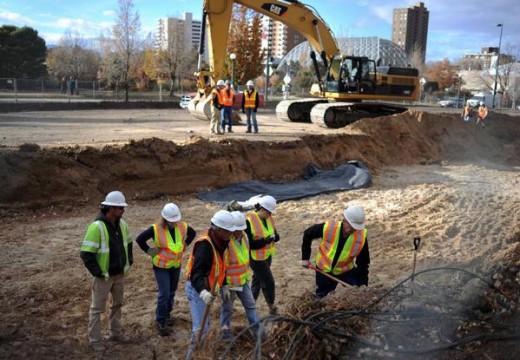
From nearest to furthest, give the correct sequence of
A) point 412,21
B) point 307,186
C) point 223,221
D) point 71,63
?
point 223,221 < point 307,186 < point 412,21 < point 71,63

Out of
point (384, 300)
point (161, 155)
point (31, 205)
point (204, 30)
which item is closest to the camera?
point (384, 300)

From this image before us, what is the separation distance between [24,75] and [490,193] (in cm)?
4677

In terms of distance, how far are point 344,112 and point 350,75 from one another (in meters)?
1.50

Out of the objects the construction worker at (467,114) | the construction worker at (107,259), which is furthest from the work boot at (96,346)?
the construction worker at (467,114)

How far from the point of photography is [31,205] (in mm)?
11398

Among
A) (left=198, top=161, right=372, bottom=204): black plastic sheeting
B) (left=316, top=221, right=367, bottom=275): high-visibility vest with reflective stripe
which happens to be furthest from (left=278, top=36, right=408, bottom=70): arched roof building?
(left=316, top=221, right=367, bottom=275): high-visibility vest with reflective stripe

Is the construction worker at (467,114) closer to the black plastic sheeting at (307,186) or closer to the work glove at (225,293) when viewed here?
the black plastic sheeting at (307,186)

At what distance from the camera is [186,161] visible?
45.0 feet

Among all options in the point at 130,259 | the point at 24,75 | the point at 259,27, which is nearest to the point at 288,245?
the point at 130,259

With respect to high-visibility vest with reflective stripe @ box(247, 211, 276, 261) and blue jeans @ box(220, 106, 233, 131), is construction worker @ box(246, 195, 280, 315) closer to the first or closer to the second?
high-visibility vest with reflective stripe @ box(247, 211, 276, 261)

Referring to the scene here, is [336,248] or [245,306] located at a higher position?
[336,248]

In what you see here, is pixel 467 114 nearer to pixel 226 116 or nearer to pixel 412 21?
pixel 412 21

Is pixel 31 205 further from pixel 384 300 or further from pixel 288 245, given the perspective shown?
pixel 384 300

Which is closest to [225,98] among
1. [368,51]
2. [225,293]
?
[225,293]
